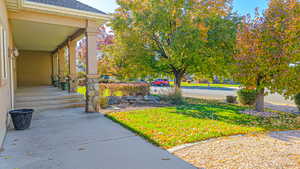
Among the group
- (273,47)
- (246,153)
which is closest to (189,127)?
(246,153)

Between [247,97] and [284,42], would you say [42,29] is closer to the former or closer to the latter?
[284,42]

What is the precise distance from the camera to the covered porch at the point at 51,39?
6402 mm

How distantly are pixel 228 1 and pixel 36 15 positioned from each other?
1027 centimetres

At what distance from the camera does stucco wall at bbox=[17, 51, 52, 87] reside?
12.7 m

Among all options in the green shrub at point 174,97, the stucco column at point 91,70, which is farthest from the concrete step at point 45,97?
the green shrub at point 174,97

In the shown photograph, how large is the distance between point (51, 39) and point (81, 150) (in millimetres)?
7841

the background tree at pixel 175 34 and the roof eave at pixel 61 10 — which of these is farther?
the background tree at pixel 175 34

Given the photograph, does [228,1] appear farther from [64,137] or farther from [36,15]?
[64,137]

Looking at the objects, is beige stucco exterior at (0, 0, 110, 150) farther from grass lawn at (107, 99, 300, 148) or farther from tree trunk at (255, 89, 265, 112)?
tree trunk at (255, 89, 265, 112)

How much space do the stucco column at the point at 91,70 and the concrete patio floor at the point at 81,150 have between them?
1752 mm

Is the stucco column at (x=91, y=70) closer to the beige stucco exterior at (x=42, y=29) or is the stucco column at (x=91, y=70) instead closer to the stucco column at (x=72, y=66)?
the beige stucco exterior at (x=42, y=29)

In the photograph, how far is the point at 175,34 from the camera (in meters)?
9.66

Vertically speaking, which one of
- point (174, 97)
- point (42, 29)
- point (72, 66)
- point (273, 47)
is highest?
point (42, 29)

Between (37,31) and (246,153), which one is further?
(37,31)
